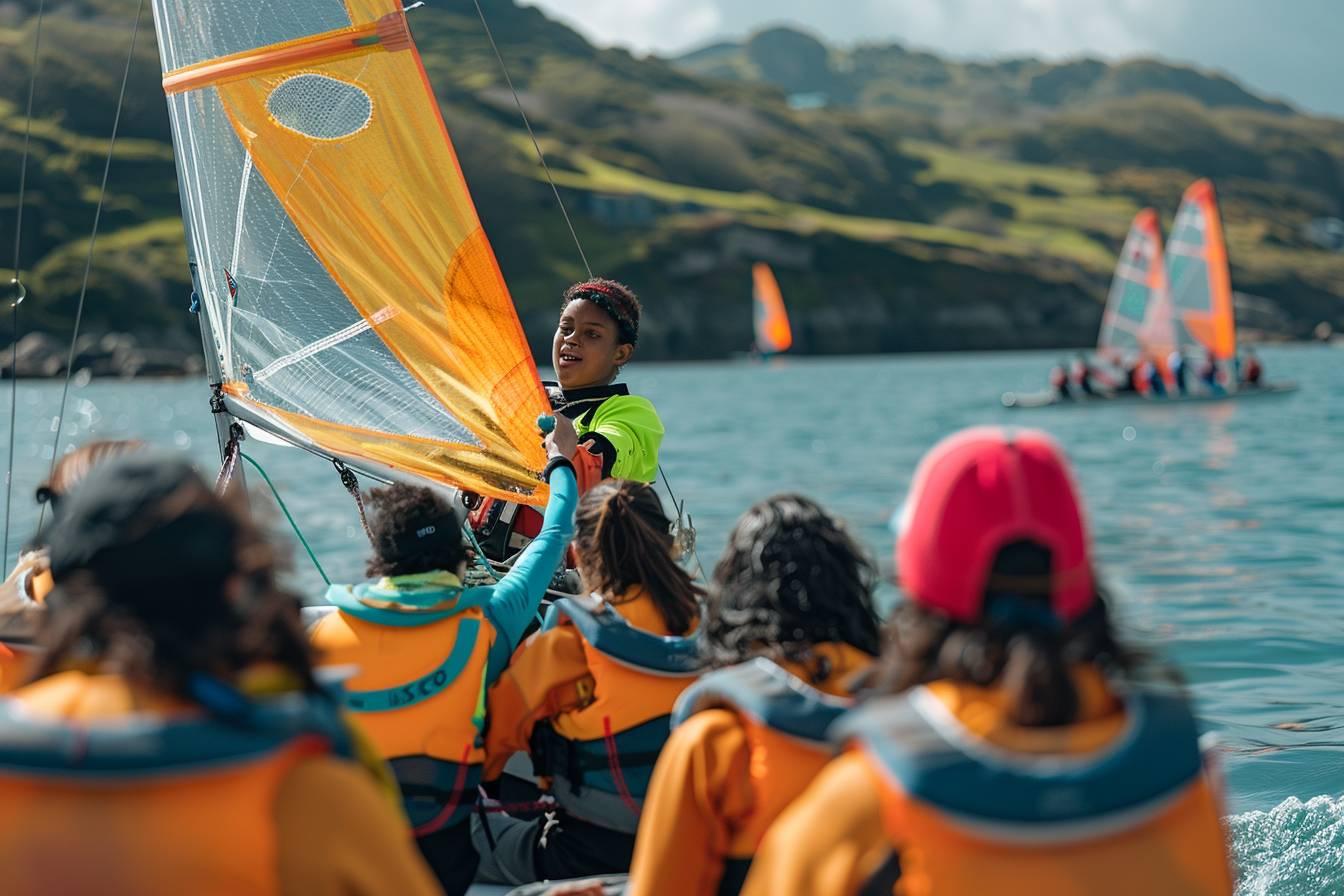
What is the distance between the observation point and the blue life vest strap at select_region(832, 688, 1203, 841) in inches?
69.2

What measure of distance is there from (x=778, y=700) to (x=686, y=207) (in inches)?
3818

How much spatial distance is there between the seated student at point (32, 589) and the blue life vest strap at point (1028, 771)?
1.83 meters

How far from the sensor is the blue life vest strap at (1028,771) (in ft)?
5.77

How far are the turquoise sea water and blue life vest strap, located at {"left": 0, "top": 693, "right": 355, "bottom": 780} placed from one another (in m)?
0.56

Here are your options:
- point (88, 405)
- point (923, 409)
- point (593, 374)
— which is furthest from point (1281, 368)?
point (593, 374)

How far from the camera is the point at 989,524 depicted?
189 cm

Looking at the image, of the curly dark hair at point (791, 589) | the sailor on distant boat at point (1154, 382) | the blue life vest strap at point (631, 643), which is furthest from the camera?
the sailor on distant boat at point (1154, 382)

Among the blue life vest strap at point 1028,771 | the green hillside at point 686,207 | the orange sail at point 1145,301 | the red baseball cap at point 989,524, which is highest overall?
the red baseball cap at point 989,524

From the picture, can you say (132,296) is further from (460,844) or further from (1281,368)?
(460,844)

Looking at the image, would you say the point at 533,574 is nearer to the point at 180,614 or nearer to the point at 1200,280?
the point at 180,614

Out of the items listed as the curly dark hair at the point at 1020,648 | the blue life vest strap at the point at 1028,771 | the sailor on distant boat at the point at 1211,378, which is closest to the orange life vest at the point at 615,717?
the curly dark hair at the point at 1020,648

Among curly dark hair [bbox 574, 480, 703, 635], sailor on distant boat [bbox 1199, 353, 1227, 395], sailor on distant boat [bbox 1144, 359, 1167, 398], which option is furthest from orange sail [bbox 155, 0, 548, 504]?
sailor on distant boat [bbox 1199, 353, 1227, 395]

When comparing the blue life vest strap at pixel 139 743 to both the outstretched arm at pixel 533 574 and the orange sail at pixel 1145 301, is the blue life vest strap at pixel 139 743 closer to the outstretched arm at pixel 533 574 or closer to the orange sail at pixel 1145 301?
the outstretched arm at pixel 533 574

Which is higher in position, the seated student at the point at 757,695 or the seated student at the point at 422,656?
the seated student at the point at 757,695
